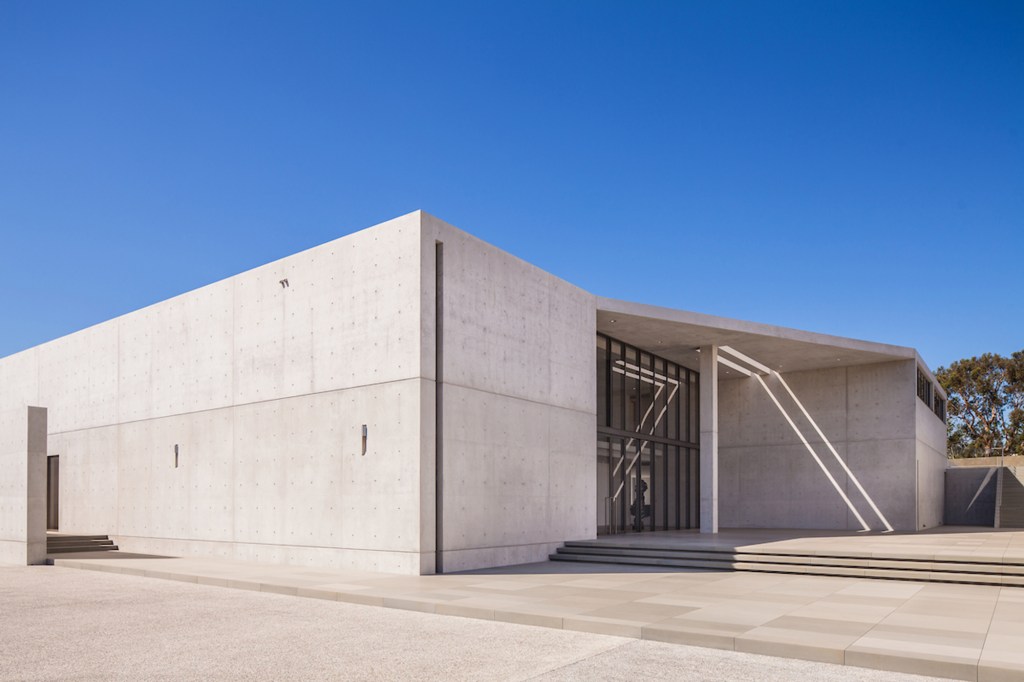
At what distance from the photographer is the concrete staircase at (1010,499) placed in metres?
32.6

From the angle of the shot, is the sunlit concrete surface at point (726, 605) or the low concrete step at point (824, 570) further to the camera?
the low concrete step at point (824, 570)

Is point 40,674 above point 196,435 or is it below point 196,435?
below

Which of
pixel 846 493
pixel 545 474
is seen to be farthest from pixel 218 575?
pixel 846 493

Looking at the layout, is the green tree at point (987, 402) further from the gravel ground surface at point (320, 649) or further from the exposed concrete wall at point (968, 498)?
the gravel ground surface at point (320, 649)

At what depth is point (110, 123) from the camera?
18.2 metres

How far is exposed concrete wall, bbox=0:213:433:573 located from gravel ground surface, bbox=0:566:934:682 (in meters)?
4.17

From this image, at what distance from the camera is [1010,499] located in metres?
34.8

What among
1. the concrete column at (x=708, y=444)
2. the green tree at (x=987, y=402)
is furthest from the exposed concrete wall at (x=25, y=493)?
the green tree at (x=987, y=402)

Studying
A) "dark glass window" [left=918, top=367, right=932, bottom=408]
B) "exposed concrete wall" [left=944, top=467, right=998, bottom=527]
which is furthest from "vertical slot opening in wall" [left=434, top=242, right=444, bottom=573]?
"exposed concrete wall" [left=944, top=467, right=998, bottom=527]

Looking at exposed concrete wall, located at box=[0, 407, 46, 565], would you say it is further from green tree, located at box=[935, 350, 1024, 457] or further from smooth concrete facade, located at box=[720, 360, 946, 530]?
green tree, located at box=[935, 350, 1024, 457]

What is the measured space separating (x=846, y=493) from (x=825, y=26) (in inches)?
620

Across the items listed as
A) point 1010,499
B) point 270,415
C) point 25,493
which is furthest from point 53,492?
point 1010,499

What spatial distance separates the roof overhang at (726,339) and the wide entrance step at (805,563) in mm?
6010

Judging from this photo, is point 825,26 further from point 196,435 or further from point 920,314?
point 920,314
